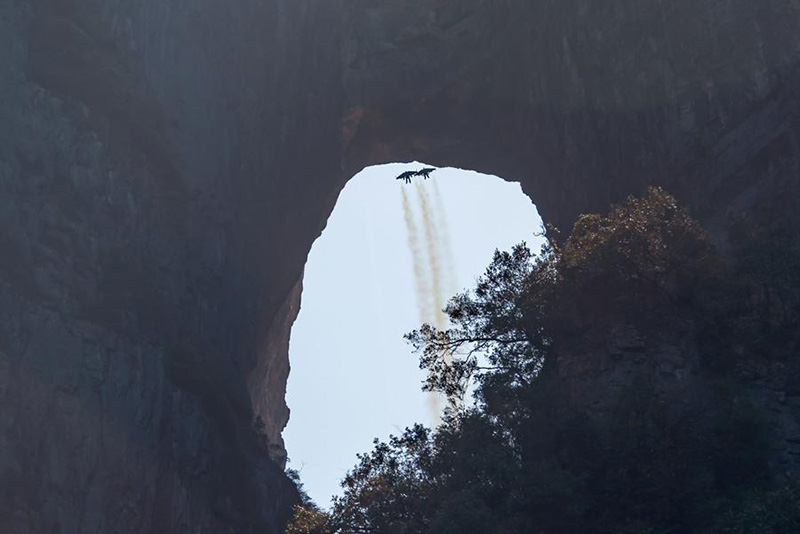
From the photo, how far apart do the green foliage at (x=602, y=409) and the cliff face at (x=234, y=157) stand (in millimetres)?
6824

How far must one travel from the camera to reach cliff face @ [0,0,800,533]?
41594mm

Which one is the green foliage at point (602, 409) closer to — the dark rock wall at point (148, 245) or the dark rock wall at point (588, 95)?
the dark rock wall at point (588, 95)

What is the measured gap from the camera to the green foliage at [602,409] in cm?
2873

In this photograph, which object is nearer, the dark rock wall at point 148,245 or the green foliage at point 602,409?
the green foliage at point 602,409

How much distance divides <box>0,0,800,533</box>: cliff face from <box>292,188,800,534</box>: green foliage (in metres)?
6.82

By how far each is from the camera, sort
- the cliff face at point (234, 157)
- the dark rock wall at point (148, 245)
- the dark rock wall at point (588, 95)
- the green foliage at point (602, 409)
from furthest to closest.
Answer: the dark rock wall at point (588, 95)
the cliff face at point (234, 157)
the dark rock wall at point (148, 245)
the green foliage at point (602, 409)

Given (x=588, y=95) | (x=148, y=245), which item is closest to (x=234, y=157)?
(x=148, y=245)

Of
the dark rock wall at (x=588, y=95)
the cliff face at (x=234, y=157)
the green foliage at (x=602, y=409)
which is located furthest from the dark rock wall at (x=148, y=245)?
the green foliage at (x=602, y=409)

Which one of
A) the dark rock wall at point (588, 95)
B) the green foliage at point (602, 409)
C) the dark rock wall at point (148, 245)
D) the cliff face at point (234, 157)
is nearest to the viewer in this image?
the green foliage at point (602, 409)

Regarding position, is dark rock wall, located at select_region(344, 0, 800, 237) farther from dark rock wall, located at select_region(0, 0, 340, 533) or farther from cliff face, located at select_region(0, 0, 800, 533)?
dark rock wall, located at select_region(0, 0, 340, 533)

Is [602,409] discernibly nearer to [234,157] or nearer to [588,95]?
[588,95]

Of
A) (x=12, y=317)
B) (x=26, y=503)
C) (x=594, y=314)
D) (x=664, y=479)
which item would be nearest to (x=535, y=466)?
(x=664, y=479)

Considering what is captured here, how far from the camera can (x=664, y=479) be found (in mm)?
28781

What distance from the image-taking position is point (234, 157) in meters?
57.3
